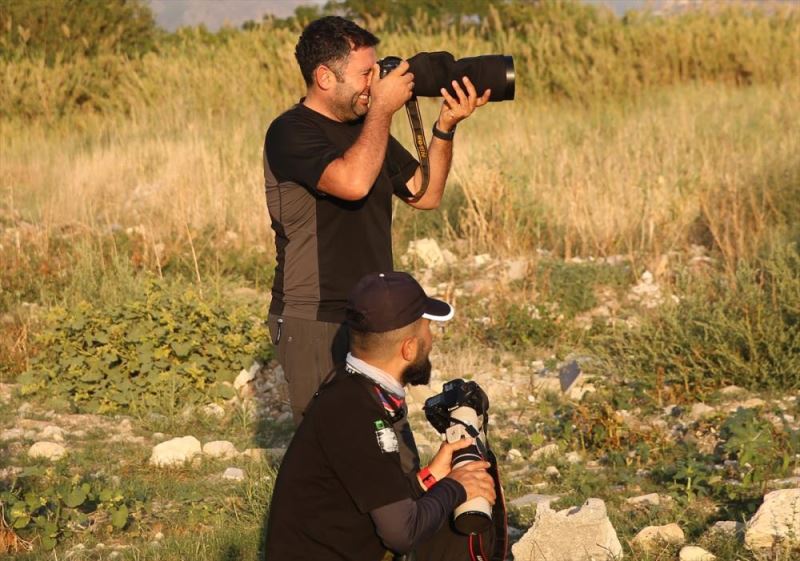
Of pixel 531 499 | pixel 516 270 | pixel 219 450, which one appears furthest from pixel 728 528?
pixel 516 270

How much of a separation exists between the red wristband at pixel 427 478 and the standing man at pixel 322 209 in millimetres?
584

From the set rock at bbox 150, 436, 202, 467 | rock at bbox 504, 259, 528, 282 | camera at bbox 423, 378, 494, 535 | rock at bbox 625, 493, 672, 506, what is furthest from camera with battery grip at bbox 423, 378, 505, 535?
rock at bbox 504, 259, 528, 282

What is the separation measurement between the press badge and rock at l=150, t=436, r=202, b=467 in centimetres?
295

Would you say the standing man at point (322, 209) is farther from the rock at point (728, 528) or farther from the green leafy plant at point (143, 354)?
the green leafy plant at point (143, 354)

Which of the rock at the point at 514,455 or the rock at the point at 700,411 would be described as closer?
the rock at the point at 514,455

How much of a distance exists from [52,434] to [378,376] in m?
3.52

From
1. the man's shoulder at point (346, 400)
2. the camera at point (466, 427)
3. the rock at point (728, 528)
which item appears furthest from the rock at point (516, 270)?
the man's shoulder at point (346, 400)

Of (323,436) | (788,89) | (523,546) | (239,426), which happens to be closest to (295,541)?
(323,436)

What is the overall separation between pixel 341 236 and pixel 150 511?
1.92 meters

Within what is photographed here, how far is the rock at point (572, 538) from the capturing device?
4141 millimetres

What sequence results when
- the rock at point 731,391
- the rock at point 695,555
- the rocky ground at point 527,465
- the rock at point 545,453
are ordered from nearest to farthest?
the rock at point 695,555, the rocky ground at point 527,465, the rock at point 545,453, the rock at point 731,391

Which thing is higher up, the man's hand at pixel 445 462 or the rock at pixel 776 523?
the man's hand at pixel 445 462

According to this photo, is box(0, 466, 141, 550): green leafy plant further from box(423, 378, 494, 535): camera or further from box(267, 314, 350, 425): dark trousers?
box(423, 378, 494, 535): camera

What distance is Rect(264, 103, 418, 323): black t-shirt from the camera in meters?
3.68
